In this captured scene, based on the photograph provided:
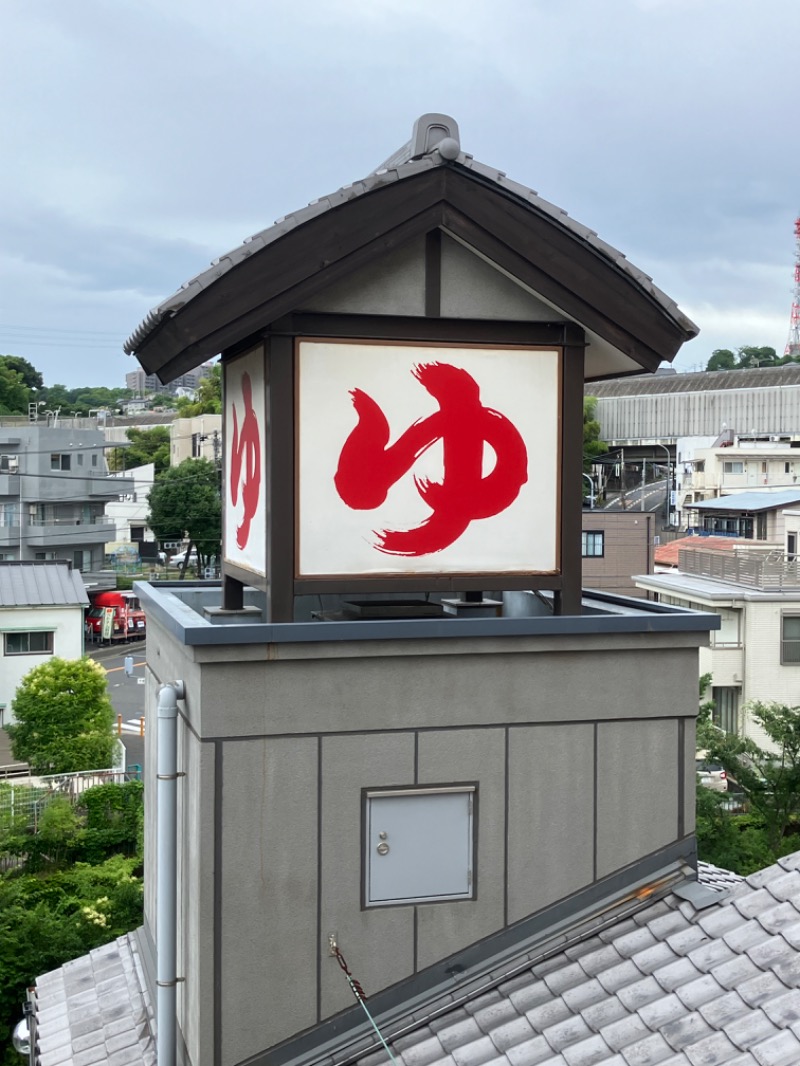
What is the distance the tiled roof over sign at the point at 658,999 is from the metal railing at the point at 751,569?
105 feet

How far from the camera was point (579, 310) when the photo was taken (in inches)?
225

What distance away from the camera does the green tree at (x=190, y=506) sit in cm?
7231

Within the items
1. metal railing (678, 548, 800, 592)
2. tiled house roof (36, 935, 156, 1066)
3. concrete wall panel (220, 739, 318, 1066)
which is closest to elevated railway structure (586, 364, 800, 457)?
metal railing (678, 548, 800, 592)

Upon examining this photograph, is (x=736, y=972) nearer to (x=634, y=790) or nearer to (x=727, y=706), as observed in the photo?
(x=634, y=790)

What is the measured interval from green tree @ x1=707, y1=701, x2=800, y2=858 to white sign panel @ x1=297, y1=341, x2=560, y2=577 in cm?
1995

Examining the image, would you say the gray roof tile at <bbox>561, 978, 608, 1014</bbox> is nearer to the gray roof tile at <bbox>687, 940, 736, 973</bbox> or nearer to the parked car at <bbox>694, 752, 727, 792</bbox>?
the gray roof tile at <bbox>687, 940, 736, 973</bbox>

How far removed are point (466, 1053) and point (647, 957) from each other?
37.5 inches

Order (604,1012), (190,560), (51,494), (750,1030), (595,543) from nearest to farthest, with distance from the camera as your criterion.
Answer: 1. (750,1030)
2. (604,1012)
3. (595,543)
4. (51,494)
5. (190,560)

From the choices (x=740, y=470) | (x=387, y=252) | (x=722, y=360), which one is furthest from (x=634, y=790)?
(x=722, y=360)

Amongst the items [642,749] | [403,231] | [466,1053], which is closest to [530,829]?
[642,749]

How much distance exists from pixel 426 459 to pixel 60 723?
105 feet

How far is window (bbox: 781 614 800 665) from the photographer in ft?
116

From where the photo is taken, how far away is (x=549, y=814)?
18.5ft

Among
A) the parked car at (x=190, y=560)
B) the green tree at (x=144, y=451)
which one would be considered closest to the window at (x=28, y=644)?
the parked car at (x=190, y=560)
